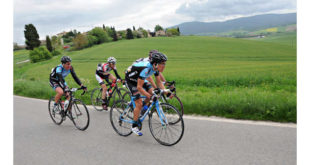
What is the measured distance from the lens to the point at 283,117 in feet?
17.2

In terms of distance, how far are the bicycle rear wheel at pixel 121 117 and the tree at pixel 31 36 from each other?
6075cm

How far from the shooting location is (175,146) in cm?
437

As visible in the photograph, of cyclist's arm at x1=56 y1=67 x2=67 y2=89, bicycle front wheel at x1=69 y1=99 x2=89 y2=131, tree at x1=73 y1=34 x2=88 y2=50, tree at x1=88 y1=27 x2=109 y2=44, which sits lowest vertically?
bicycle front wheel at x1=69 y1=99 x2=89 y2=131

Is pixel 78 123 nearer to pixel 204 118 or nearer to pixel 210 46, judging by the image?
pixel 204 118

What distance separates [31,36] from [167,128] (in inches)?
2471

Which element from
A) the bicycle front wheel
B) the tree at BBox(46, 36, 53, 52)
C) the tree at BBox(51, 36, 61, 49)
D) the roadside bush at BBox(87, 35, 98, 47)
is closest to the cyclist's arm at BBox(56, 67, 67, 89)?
the bicycle front wheel

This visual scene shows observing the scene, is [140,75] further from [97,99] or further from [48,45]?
[48,45]

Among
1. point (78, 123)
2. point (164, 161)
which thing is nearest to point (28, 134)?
point (78, 123)

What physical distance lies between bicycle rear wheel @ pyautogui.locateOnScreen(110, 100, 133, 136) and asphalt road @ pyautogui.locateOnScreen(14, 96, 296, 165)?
18cm

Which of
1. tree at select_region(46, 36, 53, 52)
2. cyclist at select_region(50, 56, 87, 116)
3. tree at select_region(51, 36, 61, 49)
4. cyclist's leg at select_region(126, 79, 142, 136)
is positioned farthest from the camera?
tree at select_region(51, 36, 61, 49)

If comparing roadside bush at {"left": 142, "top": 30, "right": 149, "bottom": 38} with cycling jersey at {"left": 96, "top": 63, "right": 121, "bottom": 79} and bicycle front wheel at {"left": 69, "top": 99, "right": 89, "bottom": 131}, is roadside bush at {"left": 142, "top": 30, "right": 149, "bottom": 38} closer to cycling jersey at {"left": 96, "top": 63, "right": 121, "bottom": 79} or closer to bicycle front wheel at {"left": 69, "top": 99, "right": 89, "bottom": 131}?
cycling jersey at {"left": 96, "top": 63, "right": 121, "bottom": 79}

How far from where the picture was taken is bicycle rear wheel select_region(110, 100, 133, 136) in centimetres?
517

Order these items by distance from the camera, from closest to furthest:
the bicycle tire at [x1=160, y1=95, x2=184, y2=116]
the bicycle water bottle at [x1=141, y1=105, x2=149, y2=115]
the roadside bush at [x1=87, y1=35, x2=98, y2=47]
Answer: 1. the bicycle water bottle at [x1=141, y1=105, x2=149, y2=115]
2. the bicycle tire at [x1=160, y1=95, x2=184, y2=116]
3. the roadside bush at [x1=87, y1=35, x2=98, y2=47]

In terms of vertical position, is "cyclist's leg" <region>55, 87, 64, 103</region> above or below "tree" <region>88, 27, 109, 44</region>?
below
